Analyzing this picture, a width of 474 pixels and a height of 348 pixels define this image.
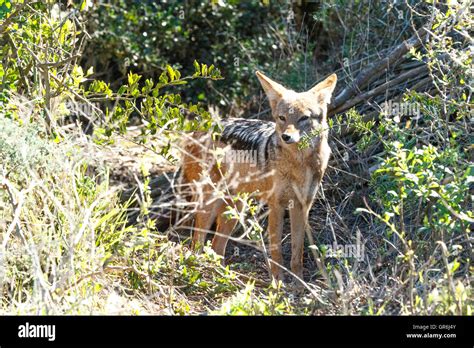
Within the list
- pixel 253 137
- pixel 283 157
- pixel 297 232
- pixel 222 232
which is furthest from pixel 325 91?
pixel 222 232

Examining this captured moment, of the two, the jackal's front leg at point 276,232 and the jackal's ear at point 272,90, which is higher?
the jackal's ear at point 272,90

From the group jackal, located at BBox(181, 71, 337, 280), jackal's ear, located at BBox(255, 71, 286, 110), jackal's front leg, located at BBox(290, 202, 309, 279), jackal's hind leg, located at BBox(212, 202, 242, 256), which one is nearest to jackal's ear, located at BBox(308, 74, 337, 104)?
jackal, located at BBox(181, 71, 337, 280)

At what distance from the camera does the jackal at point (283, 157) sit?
25.5ft

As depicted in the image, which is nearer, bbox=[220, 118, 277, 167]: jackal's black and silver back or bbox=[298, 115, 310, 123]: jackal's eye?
bbox=[298, 115, 310, 123]: jackal's eye

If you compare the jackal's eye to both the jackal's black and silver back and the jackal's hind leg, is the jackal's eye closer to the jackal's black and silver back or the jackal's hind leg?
the jackal's black and silver back

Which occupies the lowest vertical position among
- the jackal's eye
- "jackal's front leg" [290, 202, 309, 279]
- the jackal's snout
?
"jackal's front leg" [290, 202, 309, 279]

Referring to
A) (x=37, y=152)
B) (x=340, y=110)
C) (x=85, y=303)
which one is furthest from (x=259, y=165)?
(x=85, y=303)

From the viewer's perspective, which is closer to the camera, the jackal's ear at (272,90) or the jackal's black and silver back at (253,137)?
the jackal's ear at (272,90)

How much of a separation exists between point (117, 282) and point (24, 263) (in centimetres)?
87

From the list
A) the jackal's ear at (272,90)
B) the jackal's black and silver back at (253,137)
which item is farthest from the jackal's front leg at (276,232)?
the jackal's ear at (272,90)

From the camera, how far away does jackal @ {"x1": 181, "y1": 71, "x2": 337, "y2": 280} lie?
7.76 m

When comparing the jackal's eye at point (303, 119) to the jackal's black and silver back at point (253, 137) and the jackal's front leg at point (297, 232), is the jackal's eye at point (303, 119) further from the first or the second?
the jackal's front leg at point (297, 232)

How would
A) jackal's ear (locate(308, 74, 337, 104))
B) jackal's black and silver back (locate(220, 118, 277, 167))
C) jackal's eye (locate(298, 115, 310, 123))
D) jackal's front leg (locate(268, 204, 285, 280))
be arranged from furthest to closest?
jackal's black and silver back (locate(220, 118, 277, 167)), jackal's front leg (locate(268, 204, 285, 280)), jackal's ear (locate(308, 74, 337, 104)), jackal's eye (locate(298, 115, 310, 123))

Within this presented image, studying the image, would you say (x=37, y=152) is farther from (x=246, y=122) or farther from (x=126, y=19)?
(x=126, y=19)
